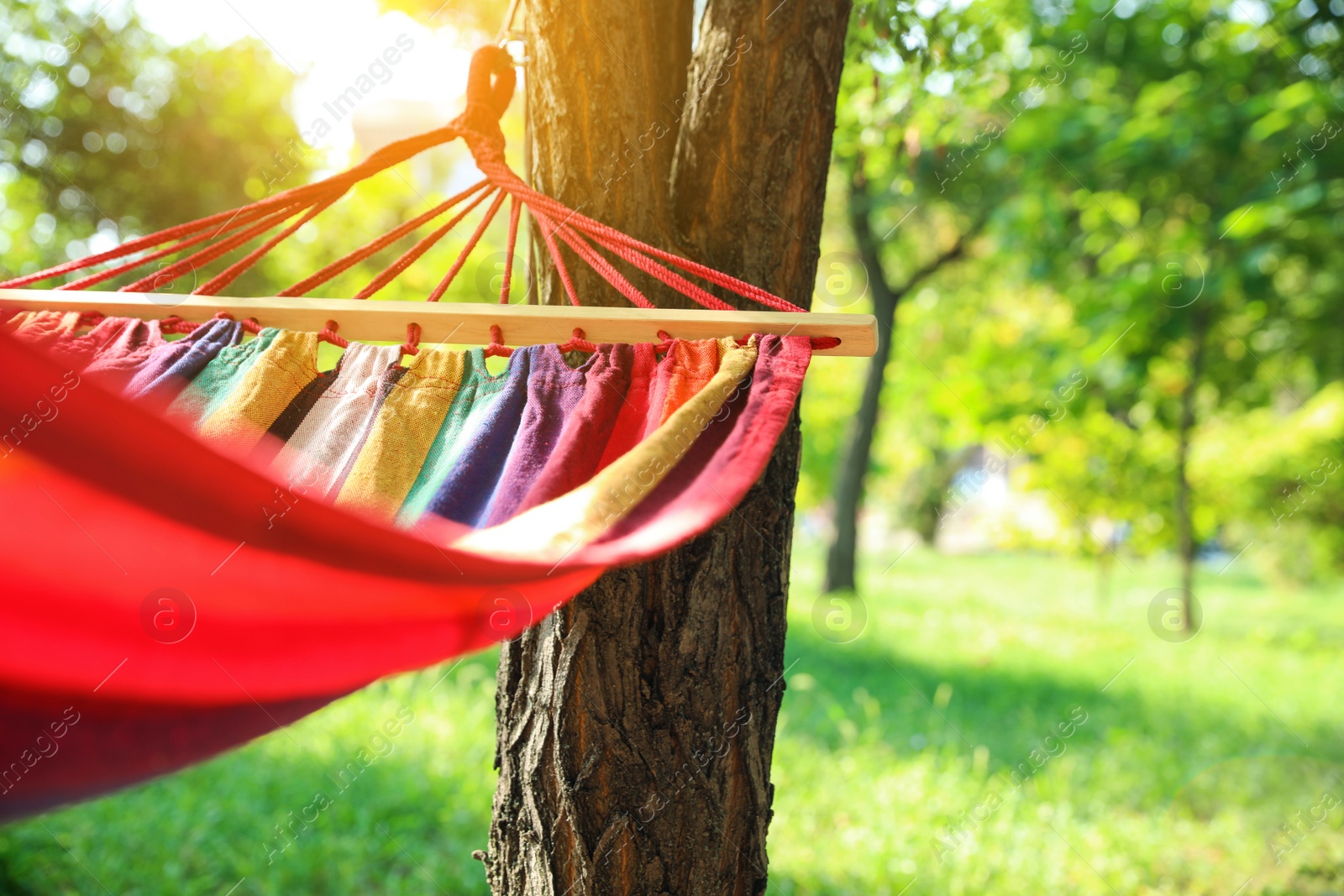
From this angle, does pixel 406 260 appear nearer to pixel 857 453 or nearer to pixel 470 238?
pixel 470 238

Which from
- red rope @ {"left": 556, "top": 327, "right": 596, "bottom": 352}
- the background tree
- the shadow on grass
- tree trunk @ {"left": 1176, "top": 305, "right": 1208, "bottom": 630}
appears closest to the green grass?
the shadow on grass

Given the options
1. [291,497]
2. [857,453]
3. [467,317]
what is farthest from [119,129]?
[857,453]

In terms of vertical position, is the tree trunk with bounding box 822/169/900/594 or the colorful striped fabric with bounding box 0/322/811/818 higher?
the tree trunk with bounding box 822/169/900/594

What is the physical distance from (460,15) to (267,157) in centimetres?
130

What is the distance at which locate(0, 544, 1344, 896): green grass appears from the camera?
2.37m

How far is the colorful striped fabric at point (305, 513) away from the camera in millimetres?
750

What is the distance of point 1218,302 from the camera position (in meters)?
4.52

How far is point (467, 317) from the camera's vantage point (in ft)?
3.67

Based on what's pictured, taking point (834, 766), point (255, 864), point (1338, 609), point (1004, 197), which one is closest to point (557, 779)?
point (255, 864)

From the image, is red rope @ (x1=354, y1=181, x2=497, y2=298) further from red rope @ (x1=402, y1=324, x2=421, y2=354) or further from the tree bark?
the tree bark

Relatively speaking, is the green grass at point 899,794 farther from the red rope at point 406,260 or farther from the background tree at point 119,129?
the background tree at point 119,129

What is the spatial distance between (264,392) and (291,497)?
1.33 feet

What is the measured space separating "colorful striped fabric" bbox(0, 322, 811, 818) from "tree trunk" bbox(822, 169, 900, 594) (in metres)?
5.78

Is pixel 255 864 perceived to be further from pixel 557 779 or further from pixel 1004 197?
pixel 1004 197
